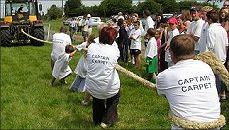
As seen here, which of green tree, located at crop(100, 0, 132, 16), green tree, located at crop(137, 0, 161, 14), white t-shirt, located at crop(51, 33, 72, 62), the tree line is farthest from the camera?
green tree, located at crop(100, 0, 132, 16)

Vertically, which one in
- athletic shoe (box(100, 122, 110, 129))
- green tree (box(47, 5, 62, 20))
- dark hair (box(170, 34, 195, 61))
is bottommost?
green tree (box(47, 5, 62, 20))

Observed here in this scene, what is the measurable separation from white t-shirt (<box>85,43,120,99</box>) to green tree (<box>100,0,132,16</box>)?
75.5 metres

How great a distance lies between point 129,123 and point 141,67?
683cm

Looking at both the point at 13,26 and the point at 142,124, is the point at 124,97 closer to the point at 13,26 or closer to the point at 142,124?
the point at 142,124

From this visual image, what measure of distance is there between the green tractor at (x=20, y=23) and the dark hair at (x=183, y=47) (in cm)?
2000

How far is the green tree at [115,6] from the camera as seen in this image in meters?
83.4

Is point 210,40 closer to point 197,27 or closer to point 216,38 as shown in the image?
point 216,38

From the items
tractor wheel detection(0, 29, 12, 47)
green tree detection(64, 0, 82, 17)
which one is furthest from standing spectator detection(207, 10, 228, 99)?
green tree detection(64, 0, 82, 17)

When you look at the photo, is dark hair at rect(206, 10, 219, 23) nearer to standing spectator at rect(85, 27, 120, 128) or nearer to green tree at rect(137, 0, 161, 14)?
standing spectator at rect(85, 27, 120, 128)

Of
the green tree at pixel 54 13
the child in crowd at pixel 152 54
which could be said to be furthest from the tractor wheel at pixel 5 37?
the green tree at pixel 54 13

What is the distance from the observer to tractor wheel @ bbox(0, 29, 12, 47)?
78.9 ft

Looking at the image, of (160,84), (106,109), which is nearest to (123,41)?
(106,109)

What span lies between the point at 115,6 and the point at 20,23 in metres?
60.1

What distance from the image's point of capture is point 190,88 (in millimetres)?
4520
